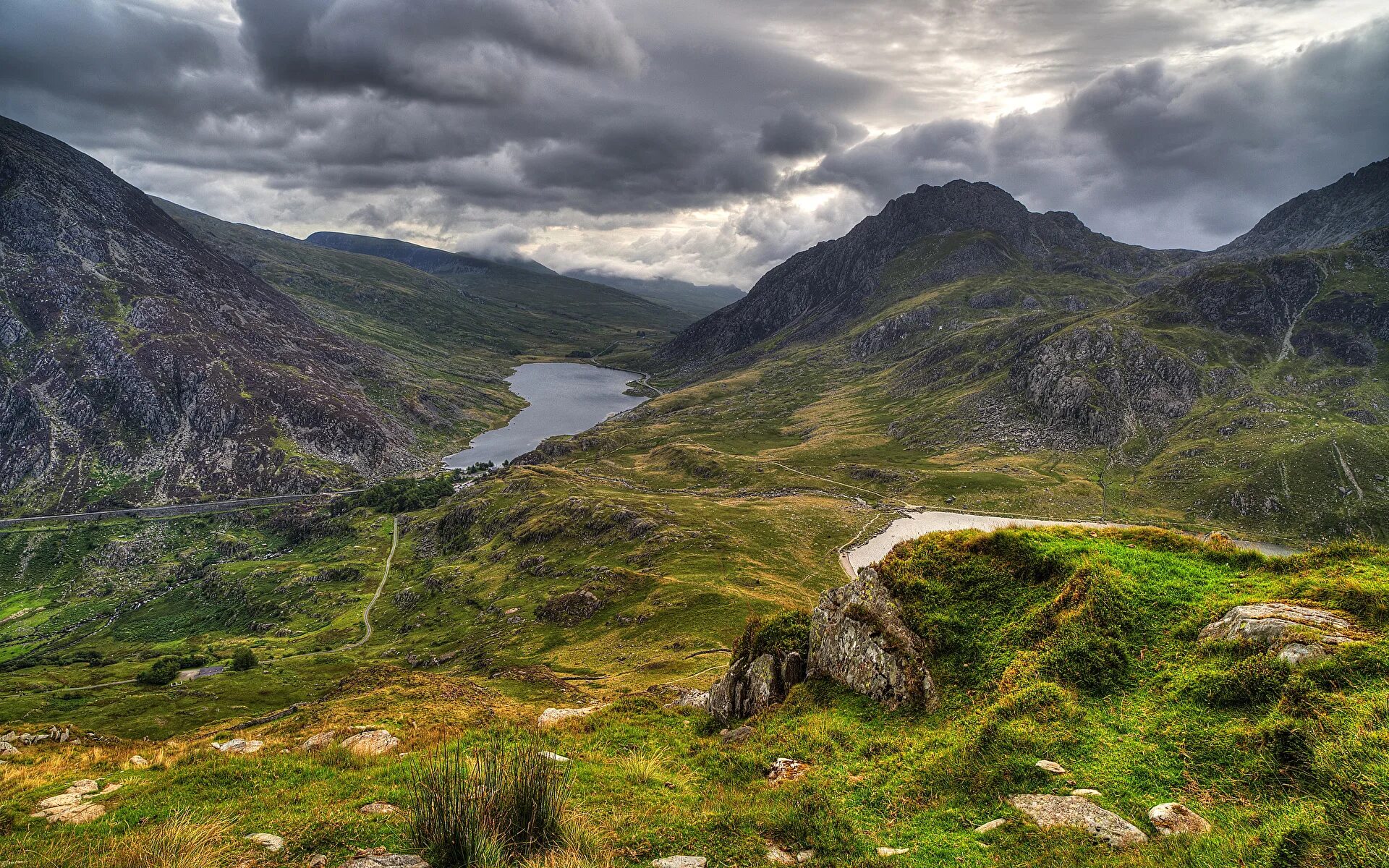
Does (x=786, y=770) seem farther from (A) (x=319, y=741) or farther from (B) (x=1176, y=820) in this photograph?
(A) (x=319, y=741)

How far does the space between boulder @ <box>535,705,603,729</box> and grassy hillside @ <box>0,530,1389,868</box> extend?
1.83 m

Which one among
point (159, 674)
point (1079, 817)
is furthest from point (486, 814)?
point (159, 674)

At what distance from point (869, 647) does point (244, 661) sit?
385 ft

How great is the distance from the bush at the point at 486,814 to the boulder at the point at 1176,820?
10.8 m

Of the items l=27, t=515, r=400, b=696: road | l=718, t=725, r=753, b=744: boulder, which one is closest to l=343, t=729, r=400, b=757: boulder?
l=718, t=725, r=753, b=744: boulder

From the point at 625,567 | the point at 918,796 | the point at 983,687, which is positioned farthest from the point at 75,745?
the point at 625,567

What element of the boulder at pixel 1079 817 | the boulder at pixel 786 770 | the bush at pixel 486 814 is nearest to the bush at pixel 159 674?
the boulder at pixel 786 770

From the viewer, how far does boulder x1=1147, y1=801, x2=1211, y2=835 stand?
10109 millimetres

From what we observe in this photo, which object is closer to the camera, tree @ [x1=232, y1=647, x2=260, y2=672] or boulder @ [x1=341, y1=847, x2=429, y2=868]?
boulder @ [x1=341, y1=847, x2=429, y2=868]

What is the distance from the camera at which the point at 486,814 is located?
29.3 feet

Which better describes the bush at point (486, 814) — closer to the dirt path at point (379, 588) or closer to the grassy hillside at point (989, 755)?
the grassy hillside at point (989, 755)

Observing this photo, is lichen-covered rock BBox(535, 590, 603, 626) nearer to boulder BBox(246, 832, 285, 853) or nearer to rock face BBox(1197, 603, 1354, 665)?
boulder BBox(246, 832, 285, 853)

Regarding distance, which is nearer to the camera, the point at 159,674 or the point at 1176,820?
the point at 1176,820

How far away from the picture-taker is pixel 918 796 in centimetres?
1313
